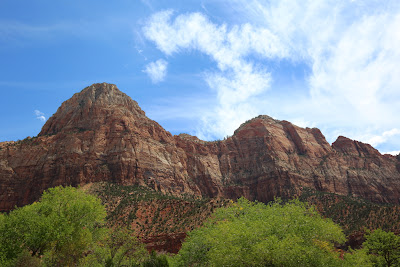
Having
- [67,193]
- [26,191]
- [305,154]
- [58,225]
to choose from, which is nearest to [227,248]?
[58,225]

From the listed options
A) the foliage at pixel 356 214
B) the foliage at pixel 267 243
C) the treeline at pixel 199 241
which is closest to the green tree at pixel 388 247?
the treeline at pixel 199 241

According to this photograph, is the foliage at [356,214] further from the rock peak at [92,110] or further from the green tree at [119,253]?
the rock peak at [92,110]

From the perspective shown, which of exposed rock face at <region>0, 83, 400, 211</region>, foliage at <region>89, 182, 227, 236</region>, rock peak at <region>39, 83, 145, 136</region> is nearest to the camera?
foliage at <region>89, 182, 227, 236</region>

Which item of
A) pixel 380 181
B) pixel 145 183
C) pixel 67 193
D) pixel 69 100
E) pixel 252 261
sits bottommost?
pixel 252 261

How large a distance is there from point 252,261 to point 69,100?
10053 centimetres

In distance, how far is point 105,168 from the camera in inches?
3194

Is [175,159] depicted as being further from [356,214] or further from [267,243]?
[267,243]

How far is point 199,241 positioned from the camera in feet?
112

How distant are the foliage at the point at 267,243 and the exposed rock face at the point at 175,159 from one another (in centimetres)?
5059

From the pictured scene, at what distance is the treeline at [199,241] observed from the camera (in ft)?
73.7

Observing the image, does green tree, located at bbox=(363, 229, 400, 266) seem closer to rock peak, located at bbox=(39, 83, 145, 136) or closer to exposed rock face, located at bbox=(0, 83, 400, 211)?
exposed rock face, located at bbox=(0, 83, 400, 211)

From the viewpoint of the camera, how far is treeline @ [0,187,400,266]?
2245 centimetres

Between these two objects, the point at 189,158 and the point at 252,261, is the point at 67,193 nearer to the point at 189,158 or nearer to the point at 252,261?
the point at 252,261

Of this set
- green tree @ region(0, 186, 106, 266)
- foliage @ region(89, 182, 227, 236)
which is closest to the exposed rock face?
foliage @ region(89, 182, 227, 236)
